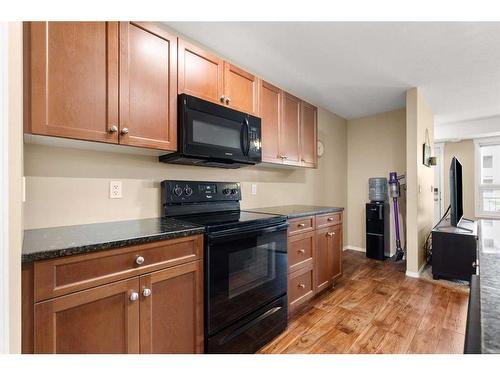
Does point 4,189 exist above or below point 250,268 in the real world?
above

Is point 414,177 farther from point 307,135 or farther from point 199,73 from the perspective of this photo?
point 199,73

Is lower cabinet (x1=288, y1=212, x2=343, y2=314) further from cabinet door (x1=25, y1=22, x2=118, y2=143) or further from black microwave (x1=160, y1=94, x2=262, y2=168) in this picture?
cabinet door (x1=25, y1=22, x2=118, y2=143)

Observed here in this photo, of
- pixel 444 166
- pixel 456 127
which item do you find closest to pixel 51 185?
pixel 456 127

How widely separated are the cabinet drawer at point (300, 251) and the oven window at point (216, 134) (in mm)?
959

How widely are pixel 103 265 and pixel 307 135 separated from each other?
2.33 m

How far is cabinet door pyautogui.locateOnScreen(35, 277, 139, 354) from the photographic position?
884mm

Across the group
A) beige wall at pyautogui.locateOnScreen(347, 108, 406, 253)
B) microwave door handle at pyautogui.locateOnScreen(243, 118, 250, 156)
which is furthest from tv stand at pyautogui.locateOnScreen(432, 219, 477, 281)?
microwave door handle at pyautogui.locateOnScreen(243, 118, 250, 156)

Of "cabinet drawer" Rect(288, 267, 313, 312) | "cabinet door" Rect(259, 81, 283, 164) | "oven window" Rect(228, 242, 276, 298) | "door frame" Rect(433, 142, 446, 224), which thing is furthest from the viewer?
"door frame" Rect(433, 142, 446, 224)

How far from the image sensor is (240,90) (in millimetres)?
1965

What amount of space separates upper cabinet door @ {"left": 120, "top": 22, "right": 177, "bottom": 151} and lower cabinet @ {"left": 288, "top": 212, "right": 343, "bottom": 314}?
1.25 m

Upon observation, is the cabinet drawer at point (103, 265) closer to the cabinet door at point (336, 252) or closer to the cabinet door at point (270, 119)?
the cabinet door at point (270, 119)

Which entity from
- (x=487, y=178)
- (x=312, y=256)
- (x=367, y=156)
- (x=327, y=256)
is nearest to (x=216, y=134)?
(x=312, y=256)

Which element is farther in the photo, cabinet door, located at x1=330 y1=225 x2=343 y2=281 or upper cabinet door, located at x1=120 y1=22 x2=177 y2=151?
cabinet door, located at x1=330 y1=225 x2=343 y2=281

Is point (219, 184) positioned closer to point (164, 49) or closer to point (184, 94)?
point (184, 94)
